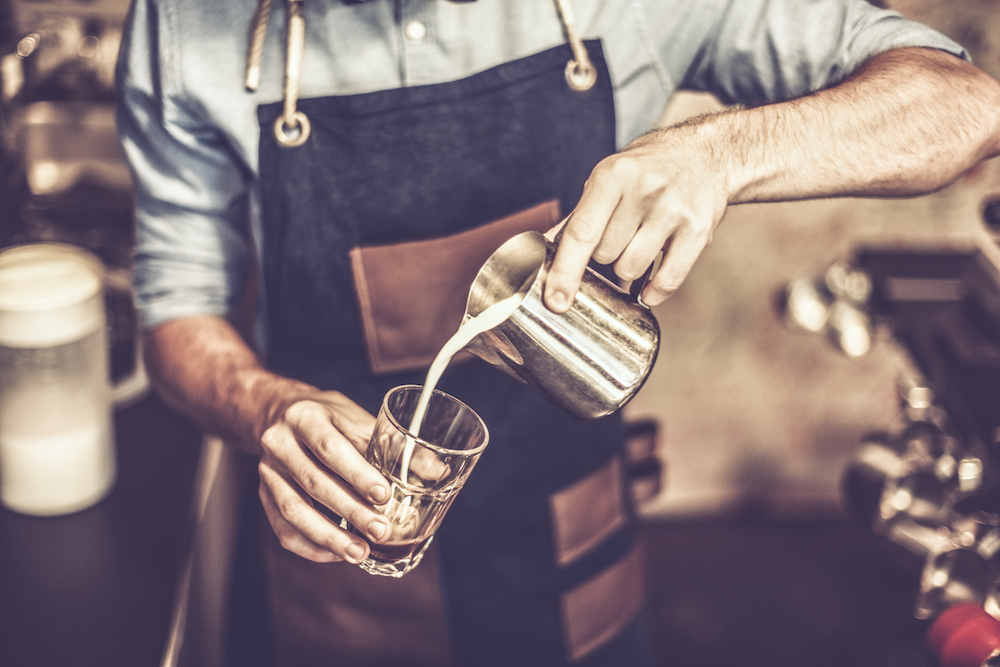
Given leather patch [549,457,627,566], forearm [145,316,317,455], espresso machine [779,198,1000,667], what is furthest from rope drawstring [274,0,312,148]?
espresso machine [779,198,1000,667]

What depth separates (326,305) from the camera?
3.44 feet

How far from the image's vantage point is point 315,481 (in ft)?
2.61

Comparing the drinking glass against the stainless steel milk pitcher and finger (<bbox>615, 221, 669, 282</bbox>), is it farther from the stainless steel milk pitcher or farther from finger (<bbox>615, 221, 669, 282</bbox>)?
finger (<bbox>615, 221, 669, 282</bbox>)

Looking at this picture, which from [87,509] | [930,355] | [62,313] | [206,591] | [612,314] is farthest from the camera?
[206,591]

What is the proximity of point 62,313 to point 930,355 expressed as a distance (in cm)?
138

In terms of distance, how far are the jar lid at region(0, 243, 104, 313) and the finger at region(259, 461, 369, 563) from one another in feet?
1.27

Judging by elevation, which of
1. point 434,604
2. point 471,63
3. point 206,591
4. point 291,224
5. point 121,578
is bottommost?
point 206,591

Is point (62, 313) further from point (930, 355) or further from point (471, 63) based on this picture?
point (930, 355)

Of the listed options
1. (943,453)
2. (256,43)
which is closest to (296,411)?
(256,43)

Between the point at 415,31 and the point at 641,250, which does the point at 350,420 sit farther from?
the point at 415,31

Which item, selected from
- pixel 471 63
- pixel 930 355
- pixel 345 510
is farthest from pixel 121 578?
pixel 930 355

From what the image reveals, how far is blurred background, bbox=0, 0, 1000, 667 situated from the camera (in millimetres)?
1025

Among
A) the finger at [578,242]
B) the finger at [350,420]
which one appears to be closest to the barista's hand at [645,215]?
the finger at [578,242]

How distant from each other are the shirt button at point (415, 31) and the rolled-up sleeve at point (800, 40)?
16.3 inches
